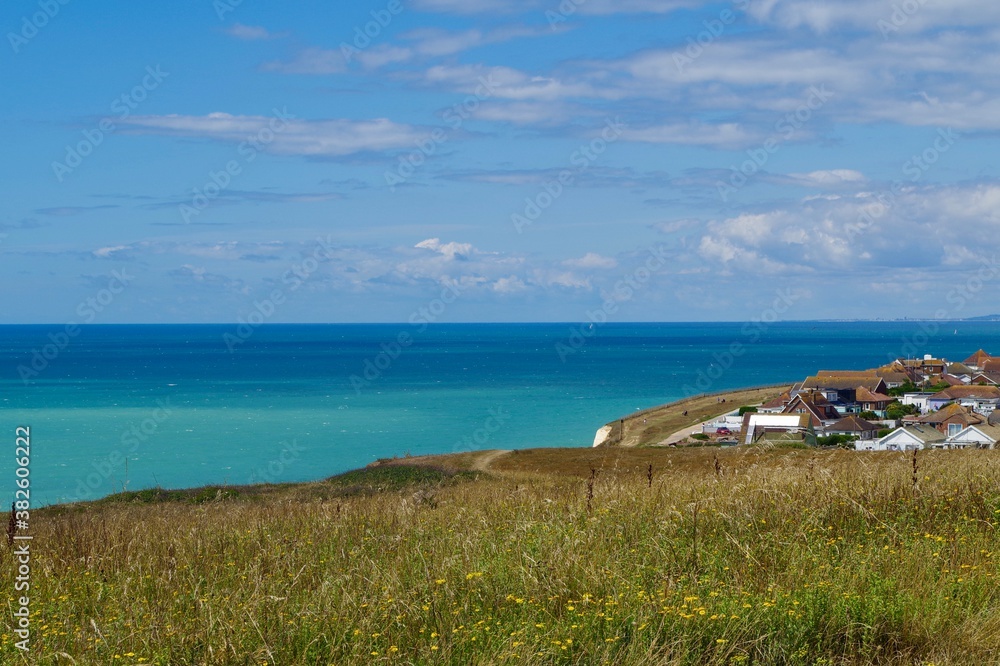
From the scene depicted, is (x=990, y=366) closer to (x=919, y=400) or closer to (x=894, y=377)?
(x=894, y=377)

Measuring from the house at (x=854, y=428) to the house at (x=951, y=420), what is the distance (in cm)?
456

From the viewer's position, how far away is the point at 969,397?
88.1 m

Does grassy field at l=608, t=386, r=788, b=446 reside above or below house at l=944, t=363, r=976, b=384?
below

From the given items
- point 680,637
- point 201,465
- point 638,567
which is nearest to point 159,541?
point 638,567

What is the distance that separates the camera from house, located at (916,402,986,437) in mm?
63125

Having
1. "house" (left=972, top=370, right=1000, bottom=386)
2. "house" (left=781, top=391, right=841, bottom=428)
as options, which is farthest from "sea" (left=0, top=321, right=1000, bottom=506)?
"house" (left=972, top=370, right=1000, bottom=386)

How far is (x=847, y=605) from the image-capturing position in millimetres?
4891

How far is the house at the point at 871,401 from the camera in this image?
87494 mm

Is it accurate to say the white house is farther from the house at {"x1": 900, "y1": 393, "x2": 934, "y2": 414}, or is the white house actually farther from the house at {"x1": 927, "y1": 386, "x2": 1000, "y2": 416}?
the house at {"x1": 927, "y1": 386, "x2": 1000, "y2": 416}

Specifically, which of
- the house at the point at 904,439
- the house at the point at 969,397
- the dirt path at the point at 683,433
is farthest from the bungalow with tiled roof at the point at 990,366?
the house at the point at 904,439

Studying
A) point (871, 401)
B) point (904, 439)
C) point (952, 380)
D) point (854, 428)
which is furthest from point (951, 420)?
point (952, 380)

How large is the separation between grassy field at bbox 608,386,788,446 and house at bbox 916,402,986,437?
1949 cm

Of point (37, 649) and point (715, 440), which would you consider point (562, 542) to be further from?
point (715, 440)

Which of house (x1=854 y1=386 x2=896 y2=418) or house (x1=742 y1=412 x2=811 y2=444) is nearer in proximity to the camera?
house (x1=742 y1=412 x2=811 y2=444)
